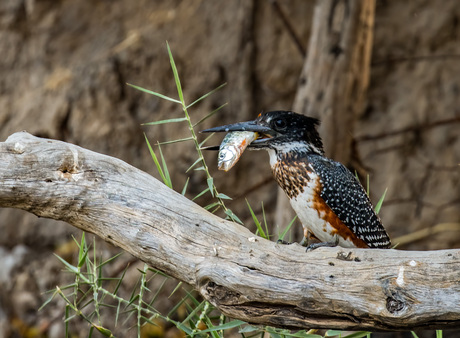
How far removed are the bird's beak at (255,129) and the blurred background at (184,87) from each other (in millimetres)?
1750

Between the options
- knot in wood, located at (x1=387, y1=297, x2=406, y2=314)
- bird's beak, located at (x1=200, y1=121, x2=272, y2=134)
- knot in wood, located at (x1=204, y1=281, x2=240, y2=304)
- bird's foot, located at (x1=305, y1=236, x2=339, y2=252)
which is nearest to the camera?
knot in wood, located at (x1=387, y1=297, x2=406, y2=314)

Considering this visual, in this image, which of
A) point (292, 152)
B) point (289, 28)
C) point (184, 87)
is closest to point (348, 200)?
point (292, 152)

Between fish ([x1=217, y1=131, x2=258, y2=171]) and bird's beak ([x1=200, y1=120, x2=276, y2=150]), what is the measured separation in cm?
2

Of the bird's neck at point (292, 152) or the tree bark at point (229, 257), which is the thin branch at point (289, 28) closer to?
the bird's neck at point (292, 152)

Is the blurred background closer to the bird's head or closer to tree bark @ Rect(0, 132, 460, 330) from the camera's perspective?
the bird's head

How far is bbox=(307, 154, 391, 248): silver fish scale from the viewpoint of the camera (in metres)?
2.63

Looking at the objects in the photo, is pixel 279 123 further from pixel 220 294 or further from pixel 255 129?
pixel 220 294

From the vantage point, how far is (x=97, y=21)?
4.60m

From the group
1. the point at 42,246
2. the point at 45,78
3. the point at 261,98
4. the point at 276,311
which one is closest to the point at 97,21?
the point at 45,78

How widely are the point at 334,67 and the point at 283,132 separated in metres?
1.35

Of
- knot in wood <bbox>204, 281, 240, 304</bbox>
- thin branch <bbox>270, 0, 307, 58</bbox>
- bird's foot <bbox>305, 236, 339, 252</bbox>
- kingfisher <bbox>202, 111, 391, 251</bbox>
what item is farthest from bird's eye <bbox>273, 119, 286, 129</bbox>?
thin branch <bbox>270, 0, 307, 58</bbox>

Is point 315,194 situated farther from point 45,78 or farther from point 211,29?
point 45,78

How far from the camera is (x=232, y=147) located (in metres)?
2.53

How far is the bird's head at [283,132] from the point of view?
2701 mm
